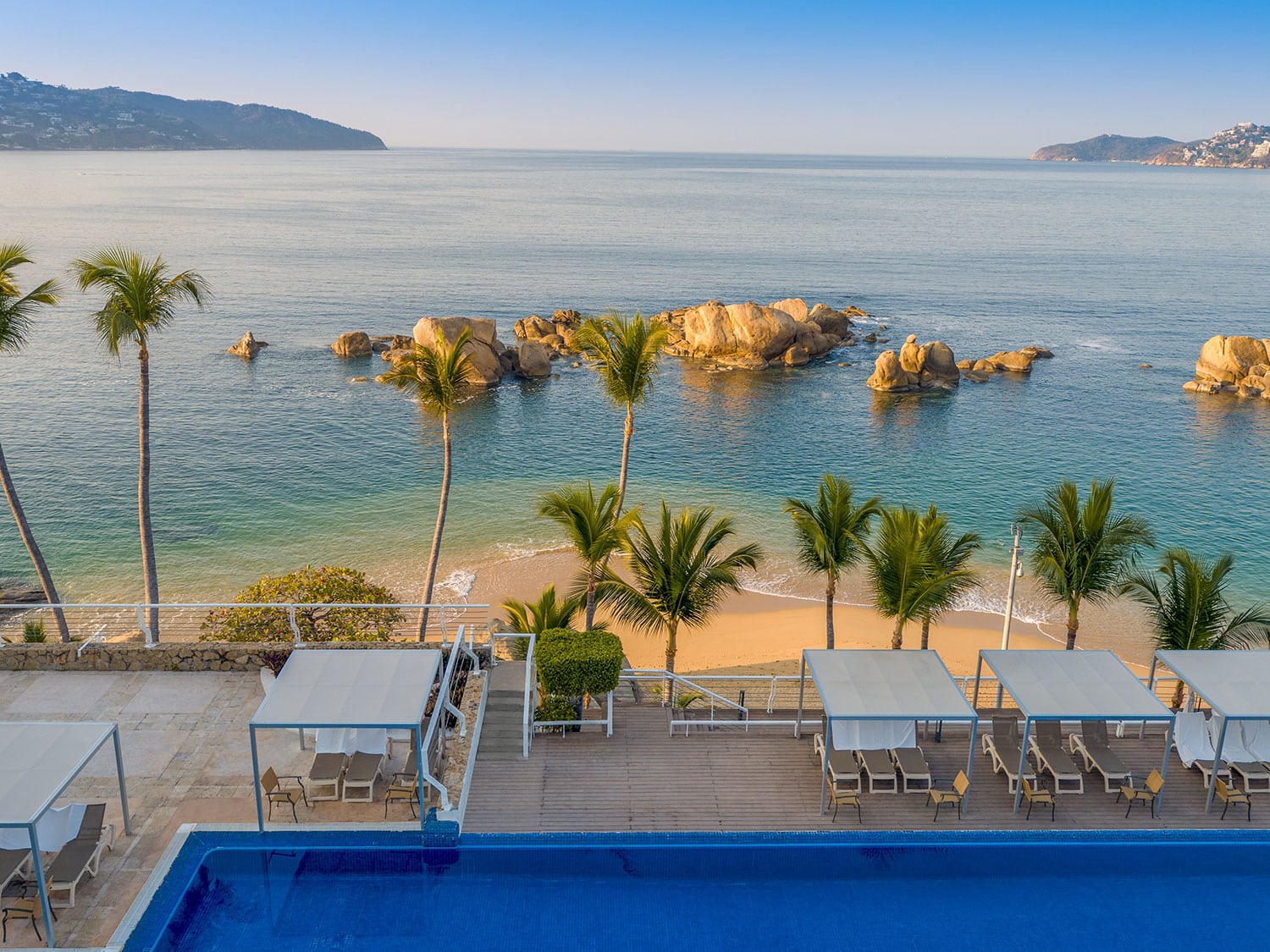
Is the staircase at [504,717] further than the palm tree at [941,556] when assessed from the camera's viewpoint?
No

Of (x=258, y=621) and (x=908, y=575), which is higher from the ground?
(x=908, y=575)

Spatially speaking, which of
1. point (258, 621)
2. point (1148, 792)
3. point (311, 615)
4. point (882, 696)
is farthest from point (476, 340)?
point (1148, 792)

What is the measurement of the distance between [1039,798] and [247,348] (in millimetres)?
62618

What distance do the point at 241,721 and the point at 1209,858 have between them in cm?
1516

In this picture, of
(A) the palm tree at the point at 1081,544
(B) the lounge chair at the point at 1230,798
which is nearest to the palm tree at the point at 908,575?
(A) the palm tree at the point at 1081,544

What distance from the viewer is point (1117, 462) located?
48.5m

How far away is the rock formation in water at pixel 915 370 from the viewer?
196 feet

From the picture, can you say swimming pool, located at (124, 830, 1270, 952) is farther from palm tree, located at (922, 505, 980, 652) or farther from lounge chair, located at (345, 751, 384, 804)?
palm tree, located at (922, 505, 980, 652)

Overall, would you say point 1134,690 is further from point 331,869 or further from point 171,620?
point 171,620

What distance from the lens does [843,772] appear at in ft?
48.3

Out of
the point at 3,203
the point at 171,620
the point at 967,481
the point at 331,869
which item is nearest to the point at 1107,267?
the point at 967,481

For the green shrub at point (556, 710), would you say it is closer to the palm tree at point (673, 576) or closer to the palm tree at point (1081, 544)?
the palm tree at point (673, 576)

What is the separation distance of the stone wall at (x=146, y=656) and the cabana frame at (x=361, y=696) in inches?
83.9

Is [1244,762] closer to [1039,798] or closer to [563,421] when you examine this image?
[1039,798]
